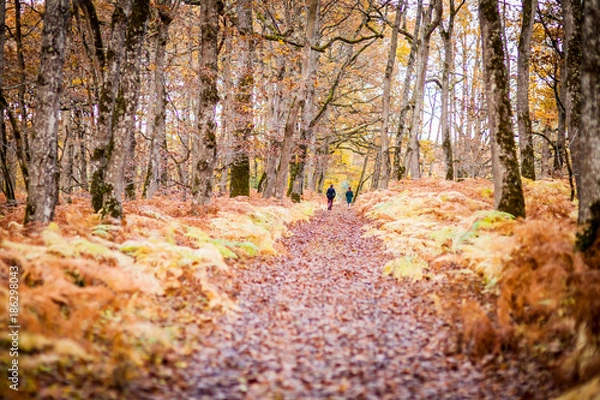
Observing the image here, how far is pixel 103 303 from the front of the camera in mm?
4160

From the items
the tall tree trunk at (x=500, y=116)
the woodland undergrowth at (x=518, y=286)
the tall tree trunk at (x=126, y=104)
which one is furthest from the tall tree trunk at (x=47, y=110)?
the tall tree trunk at (x=500, y=116)

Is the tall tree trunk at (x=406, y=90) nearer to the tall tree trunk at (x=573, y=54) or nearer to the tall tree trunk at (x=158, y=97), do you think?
the tall tree trunk at (x=573, y=54)

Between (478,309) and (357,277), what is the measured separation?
2.81 m

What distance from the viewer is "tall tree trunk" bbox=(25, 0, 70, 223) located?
6352mm

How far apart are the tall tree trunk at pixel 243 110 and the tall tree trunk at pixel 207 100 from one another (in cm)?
271

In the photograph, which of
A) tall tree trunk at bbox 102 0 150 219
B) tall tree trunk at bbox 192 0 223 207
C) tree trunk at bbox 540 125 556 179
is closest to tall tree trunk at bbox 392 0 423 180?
tree trunk at bbox 540 125 556 179

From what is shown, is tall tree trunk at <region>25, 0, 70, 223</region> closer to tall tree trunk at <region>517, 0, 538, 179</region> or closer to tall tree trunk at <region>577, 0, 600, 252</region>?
tall tree trunk at <region>577, 0, 600, 252</region>

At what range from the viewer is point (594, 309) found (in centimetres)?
360

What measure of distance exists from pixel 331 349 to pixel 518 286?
264 cm

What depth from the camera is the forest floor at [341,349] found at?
11.5 feet

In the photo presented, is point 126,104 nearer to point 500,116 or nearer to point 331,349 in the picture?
point 331,349

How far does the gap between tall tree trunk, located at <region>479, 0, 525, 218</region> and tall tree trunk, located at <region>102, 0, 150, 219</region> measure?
757 cm

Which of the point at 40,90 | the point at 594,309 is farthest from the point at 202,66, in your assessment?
the point at 594,309

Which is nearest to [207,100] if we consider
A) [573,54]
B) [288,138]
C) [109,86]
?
[109,86]
